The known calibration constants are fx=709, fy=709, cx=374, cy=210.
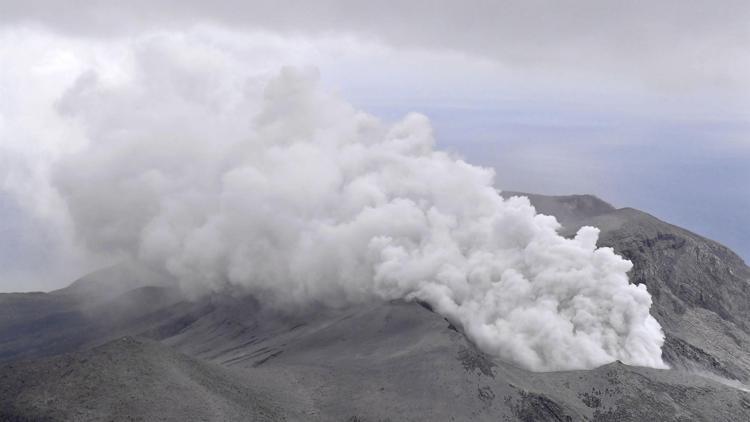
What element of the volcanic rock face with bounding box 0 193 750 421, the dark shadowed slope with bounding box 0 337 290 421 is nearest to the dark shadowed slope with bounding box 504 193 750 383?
the volcanic rock face with bounding box 0 193 750 421

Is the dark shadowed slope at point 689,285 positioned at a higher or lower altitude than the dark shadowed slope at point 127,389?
lower

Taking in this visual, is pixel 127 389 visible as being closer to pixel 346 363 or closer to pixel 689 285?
pixel 346 363

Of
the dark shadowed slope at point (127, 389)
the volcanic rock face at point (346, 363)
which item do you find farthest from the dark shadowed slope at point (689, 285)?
the dark shadowed slope at point (127, 389)

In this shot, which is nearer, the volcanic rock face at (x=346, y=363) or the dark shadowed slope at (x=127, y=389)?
→ the dark shadowed slope at (x=127, y=389)

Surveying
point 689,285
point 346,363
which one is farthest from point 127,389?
point 689,285

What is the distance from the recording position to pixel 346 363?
69188 millimetres

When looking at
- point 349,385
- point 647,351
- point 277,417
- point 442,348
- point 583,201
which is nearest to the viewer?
point 277,417

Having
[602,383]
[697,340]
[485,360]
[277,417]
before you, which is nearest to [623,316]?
[697,340]

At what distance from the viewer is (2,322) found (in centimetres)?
10338

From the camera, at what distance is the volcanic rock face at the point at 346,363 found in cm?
5469

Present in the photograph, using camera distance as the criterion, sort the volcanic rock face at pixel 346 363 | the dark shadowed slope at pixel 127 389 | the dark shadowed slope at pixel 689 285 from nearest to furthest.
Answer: the dark shadowed slope at pixel 127 389
the volcanic rock face at pixel 346 363
the dark shadowed slope at pixel 689 285

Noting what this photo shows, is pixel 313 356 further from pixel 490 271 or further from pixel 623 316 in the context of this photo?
pixel 623 316

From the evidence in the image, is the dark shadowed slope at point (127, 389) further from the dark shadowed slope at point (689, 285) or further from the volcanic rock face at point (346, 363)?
the dark shadowed slope at point (689, 285)

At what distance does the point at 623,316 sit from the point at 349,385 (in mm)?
40067
